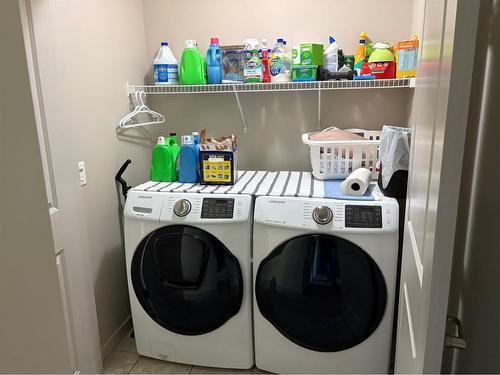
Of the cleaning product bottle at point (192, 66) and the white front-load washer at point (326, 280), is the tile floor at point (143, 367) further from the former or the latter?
the cleaning product bottle at point (192, 66)

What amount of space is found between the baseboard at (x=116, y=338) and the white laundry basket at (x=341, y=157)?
149 cm

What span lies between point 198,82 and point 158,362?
161 cm

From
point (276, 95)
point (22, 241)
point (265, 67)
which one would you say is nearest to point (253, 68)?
point (265, 67)

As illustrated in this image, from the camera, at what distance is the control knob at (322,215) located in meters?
1.71

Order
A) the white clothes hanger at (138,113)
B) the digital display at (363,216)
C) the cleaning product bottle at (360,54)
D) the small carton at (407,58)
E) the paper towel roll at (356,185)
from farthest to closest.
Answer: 1. the white clothes hanger at (138,113)
2. the cleaning product bottle at (360,54)
3. the small carton at (407,58)
4. the paper towel roll at (356,185)
5. the digital display at (363,216)

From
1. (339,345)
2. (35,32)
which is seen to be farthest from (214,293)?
(35,32)

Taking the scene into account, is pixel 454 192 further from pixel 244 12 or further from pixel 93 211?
pixel 244 12

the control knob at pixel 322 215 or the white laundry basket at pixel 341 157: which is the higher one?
the white laundry basket at pixel 341 157

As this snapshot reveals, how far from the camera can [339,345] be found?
6.01ft

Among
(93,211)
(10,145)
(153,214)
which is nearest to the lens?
(10,145)

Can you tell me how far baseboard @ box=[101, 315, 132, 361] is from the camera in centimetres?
217

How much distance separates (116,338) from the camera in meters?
2.27

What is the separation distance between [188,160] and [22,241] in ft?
3.04

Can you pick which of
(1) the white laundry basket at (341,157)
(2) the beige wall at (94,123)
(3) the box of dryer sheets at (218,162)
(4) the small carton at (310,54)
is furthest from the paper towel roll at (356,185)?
(2) the beige wall at (94,123)
